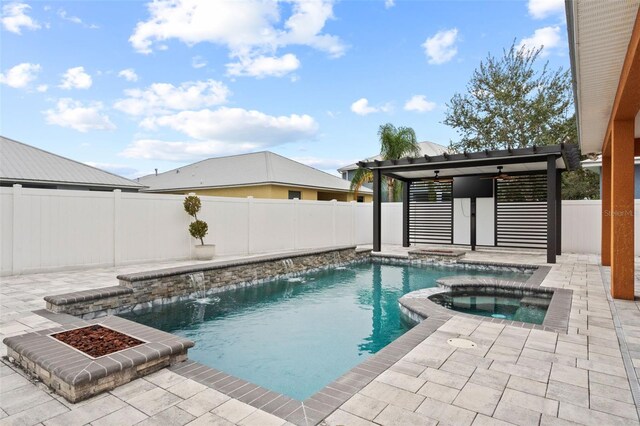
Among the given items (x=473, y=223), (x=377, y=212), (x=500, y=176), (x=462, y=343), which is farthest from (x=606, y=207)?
(x=462, y=343)

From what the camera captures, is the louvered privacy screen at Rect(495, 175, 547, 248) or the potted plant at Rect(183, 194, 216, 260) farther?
the louvered privacy screen at Rect(495, 175, 547, 248)

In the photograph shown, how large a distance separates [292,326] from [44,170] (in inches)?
509

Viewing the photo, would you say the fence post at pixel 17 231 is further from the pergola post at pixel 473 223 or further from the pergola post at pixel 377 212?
the pergola post at pixel 473 223

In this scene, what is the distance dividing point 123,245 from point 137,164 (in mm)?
14555

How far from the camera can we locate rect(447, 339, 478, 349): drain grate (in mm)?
3650

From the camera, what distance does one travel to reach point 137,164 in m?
21.4

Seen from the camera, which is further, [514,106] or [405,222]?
[514,106]

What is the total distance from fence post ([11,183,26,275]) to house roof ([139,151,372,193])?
10483 mm

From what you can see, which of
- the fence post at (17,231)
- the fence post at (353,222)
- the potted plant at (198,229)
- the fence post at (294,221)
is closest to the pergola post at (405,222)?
the fence post at (353,222)

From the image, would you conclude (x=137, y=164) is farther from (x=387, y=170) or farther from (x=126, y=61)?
(x=387, y=170)

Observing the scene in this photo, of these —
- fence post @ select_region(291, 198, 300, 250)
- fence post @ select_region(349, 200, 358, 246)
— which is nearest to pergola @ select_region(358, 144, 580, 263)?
fence post @ select_region(349, 200, 358, 246)

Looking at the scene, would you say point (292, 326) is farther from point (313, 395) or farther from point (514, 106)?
point (514, 106)

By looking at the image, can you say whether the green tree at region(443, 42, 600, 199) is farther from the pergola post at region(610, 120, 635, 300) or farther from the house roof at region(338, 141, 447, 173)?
the pergola post at region(610, 120, 635, 300)

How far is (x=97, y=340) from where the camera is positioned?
351cm
